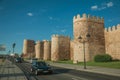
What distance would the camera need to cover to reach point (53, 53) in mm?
62750

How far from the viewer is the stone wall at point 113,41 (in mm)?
39969

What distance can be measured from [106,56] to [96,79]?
24017 mm

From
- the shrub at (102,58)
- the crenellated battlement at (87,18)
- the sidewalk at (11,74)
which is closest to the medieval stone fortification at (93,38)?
the crenellated battlement at (87,18)

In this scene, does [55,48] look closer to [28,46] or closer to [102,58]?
[102,58]

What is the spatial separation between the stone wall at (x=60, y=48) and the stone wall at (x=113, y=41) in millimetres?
21371

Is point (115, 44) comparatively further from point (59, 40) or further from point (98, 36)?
point (59, 40)

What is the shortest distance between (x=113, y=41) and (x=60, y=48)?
23775 mm

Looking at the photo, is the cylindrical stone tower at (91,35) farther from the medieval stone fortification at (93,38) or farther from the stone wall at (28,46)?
the stone wall at (28,46)

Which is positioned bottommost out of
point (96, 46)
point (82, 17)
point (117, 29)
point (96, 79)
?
point (96, 79)

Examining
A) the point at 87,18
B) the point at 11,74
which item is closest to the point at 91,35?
the point at 87,18

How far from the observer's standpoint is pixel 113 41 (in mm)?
41406

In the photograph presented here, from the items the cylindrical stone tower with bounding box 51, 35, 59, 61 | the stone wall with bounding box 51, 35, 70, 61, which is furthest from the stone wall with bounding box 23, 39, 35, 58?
the stone wall with bounding box 51, 35, 70, 61

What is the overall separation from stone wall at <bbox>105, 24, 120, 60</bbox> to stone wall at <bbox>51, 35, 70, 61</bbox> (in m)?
21.4

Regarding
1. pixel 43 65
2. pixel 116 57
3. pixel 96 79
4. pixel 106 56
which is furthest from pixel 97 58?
pixel 96 79
